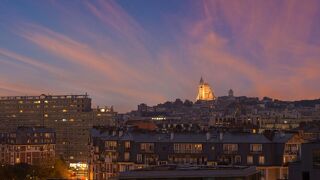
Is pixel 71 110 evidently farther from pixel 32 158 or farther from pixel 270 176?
pixel 270 176

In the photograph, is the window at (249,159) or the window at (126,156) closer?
the window at (249,159)

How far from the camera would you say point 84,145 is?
504 ft

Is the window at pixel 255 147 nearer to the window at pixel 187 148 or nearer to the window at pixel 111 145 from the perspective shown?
the window at pixel 187 148

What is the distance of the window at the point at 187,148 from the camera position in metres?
57.2

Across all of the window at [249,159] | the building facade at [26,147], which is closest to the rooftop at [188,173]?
the window at [249,159]

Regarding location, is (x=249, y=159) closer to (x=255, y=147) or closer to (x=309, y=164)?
(x=255, y=147)

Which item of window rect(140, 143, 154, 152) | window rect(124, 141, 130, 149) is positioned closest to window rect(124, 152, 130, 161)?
window rect(124, 141, 130, 149)

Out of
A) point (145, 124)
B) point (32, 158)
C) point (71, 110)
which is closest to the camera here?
point (145, 124)

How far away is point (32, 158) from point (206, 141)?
59.0 metres

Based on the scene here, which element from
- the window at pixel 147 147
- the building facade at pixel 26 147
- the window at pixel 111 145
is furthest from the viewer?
the building facade at pixel 26 147

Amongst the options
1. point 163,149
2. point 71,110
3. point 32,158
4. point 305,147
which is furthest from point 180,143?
point 71,110

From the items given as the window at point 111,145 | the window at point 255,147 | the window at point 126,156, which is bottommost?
the window at point 126,156

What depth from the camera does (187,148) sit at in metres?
57.6

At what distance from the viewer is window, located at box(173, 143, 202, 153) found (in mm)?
57156
